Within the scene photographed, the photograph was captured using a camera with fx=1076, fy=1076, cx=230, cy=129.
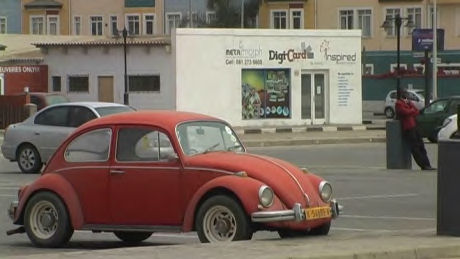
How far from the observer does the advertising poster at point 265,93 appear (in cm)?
4525

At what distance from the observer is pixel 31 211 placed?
1271cm

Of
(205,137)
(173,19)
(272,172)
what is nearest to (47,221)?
(205,137)

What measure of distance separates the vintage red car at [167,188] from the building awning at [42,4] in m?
68.3

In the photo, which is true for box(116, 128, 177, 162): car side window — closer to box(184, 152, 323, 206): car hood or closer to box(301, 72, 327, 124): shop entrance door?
box(184, 152, 323, 206): car hood

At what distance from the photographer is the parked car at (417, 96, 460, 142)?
3488 centimetres

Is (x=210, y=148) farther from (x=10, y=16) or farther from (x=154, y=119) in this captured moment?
(x=10, y=16)

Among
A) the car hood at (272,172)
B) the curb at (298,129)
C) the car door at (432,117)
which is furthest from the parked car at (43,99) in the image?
the car hood at (272,172)

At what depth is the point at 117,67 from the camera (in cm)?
4738

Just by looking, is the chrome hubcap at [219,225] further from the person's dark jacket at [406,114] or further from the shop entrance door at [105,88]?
the shop entrance door at [105,88]

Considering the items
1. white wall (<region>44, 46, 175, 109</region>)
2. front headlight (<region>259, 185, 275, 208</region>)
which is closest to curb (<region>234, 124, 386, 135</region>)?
white wall (<region>44, 46, 175, 109</region>)

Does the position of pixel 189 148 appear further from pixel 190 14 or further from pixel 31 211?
pixel 190 14

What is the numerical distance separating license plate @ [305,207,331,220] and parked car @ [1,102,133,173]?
12.5 metres

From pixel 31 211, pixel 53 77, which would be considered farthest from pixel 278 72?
pixel 31 211

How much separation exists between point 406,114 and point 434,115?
1128 centimetres
